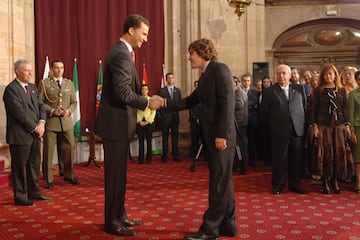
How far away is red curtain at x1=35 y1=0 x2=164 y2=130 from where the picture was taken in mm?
7492

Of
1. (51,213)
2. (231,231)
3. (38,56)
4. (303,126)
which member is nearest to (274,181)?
(303,126)

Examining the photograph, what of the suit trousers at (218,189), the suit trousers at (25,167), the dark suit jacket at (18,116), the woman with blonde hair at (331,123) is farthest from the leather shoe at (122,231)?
the woman with blonde hair at (331,123)

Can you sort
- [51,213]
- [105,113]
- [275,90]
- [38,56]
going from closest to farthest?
[105,113] < [51,213] < [275,90] < [38,56]

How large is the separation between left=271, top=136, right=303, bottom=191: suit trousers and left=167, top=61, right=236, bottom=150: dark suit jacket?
6.69 feet

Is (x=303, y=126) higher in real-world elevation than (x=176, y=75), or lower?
lower

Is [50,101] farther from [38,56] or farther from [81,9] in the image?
[81,9]

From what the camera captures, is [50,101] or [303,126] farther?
[50,101]

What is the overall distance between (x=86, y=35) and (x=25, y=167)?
3.58 meters

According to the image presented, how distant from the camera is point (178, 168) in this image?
744 centimetres

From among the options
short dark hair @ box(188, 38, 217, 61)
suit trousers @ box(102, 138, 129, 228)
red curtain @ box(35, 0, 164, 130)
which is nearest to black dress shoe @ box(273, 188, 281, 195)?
suit trousers @ box(102, 138, 129, 228)

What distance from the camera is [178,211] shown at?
446cm

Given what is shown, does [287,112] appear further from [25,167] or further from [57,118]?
[25,167]

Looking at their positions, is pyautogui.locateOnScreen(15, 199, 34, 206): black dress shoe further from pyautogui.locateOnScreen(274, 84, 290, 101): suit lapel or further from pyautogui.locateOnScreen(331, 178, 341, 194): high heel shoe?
pyautogui.locateOnScreen(331, 178, 341, 194): high heel shoe

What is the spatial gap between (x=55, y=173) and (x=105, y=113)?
3544 millimetres
